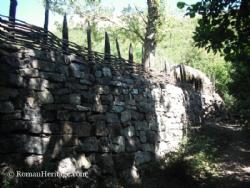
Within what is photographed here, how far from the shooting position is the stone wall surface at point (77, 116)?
6.08 m

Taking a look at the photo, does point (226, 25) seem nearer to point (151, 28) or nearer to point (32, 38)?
point (32, 38)

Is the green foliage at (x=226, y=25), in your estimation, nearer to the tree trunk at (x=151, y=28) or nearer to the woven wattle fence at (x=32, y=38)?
the woven wattle fence at (x=32, y=38)

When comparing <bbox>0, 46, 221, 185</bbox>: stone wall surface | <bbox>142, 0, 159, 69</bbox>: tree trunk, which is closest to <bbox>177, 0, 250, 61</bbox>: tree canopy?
<bbox>0, 46, 221, 185</bbox>: stone wall surface

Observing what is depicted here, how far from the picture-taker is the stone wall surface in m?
6.08

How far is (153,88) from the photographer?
35.8 feet

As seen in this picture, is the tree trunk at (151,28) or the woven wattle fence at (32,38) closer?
the woven wattle fence at (32,38)

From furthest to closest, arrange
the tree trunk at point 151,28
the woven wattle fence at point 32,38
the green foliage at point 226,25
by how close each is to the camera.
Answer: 1. the tree trunk at point 151,28
2. the woven wattle fence at point 32,38
3. the green foliage at point 226,25

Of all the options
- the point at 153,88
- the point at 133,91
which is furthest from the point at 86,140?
the point at 153,88

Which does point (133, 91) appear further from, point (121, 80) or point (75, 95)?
point (75, 95)

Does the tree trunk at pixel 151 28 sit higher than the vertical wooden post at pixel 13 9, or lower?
higher

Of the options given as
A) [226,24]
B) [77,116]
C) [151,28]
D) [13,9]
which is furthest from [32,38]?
[151,28]

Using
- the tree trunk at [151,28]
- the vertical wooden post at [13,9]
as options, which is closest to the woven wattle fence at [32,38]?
the vertical wooden post at [13,9]

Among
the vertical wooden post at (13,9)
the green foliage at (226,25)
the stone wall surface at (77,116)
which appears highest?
the vertical wooden post at (13,9)

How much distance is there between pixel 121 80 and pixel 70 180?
3.54 meters
